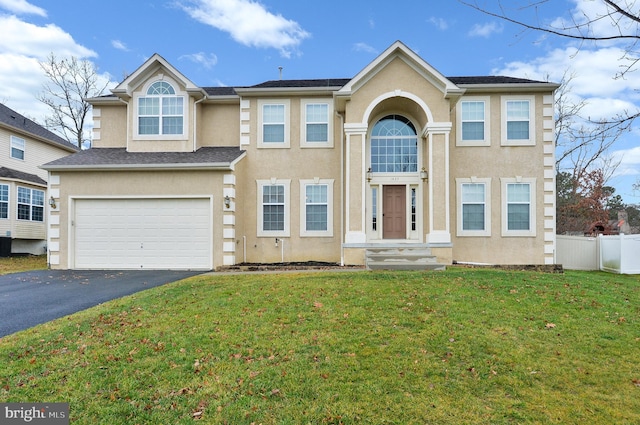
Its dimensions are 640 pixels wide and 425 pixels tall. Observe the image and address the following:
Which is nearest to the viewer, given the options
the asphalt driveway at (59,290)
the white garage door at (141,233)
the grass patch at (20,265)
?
the asphalt driveway at (59,290)

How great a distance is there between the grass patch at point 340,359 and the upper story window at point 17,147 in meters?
19.5

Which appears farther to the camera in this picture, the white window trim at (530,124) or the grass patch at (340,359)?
the white window trim at (530,124)

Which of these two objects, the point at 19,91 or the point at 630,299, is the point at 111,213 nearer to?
the point at 630,299

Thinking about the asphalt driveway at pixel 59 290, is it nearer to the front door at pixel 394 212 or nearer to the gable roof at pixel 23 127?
the front door at pixel 394 212

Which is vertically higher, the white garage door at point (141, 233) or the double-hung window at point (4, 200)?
the double-hung window at point (4, 200)

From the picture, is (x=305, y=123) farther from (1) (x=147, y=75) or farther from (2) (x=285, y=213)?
(1) (x=147, y=75)

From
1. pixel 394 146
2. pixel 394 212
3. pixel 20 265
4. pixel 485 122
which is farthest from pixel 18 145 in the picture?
pixel 485 122

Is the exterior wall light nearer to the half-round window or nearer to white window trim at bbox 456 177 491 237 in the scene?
white window trim at bbox 456 177 491 237

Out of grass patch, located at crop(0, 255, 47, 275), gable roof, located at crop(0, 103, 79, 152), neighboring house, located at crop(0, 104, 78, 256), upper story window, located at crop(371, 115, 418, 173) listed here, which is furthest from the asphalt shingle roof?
upper story window, located at crop(371, 115, 418, 173)

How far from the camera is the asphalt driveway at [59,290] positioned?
6.50 metres

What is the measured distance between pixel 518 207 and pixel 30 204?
79.0 ft

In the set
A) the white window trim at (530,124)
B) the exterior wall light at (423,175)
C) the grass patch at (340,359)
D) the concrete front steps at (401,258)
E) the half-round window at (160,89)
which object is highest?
the half-round window at (160,89)

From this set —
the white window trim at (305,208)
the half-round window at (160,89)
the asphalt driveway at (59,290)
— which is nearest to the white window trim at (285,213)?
the white window trim at (305,208)

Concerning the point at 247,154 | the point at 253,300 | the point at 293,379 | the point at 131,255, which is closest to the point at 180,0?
the point at 247,154
